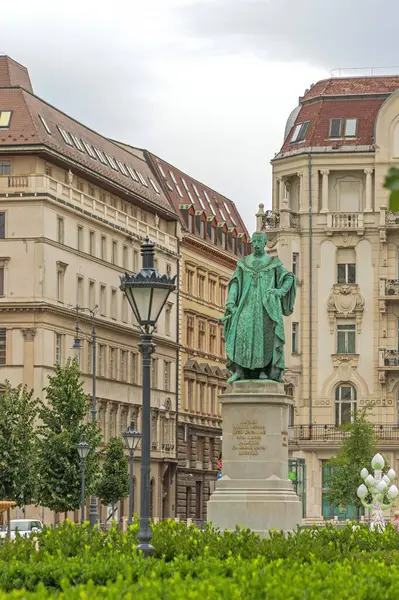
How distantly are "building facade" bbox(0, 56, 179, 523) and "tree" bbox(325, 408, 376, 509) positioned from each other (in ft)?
48.5

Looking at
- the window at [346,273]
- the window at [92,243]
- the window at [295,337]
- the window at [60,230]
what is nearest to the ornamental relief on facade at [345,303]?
the window at [346,273]

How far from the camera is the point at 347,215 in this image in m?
97.2

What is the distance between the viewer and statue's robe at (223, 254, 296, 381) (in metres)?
41.2

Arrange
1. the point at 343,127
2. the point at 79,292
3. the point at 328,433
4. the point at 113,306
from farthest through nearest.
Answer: the point at 113,306, the point at 79,292, the point at 343,127, the point at 328,433

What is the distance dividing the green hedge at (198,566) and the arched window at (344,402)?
2420 inches

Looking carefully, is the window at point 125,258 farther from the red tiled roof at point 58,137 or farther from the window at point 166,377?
the window at point 166,377

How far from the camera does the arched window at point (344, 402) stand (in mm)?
96750

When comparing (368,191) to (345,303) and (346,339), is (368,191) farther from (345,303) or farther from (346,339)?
(346,339)

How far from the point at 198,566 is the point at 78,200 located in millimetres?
78164

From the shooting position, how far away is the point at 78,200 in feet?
332

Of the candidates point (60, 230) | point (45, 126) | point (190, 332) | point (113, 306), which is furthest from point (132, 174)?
point (60, 230)

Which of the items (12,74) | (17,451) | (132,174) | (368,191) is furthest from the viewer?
(132,174)

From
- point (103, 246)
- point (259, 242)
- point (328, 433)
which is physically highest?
point (103, 246)

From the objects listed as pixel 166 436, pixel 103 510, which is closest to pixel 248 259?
pixel 103 510
